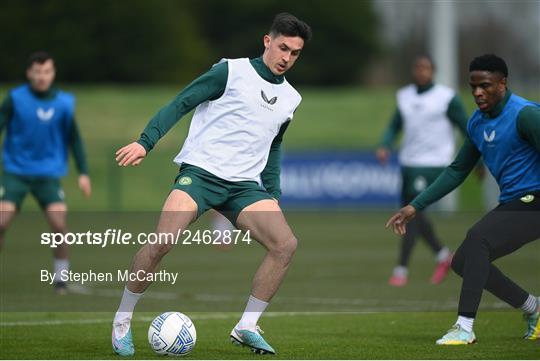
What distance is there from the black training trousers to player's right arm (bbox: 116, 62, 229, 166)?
2.28 m

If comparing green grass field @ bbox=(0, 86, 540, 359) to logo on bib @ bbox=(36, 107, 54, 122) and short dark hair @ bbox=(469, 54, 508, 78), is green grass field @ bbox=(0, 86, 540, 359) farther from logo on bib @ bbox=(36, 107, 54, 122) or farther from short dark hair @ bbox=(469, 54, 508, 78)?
short dark hair @ bbox=(469, 54, 508, 78)

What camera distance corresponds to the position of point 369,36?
6506 cm

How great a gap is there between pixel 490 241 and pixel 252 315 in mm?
1942

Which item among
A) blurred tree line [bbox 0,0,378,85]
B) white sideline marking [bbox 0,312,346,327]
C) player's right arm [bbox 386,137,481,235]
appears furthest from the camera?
blurred tree line [bbox 0,0,378,85]

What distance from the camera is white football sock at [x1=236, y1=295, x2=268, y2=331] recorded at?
8562mm

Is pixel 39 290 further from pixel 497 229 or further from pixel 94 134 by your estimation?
pixel 94 134

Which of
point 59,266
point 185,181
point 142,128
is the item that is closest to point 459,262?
point 185,181

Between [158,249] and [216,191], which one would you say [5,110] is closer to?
[216,191]

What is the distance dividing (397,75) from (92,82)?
80.7 ft

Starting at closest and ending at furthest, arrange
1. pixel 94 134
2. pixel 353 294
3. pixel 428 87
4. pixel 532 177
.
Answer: pixel 532 177
pixel 353 294
pixel 428 87
pixel 94 134

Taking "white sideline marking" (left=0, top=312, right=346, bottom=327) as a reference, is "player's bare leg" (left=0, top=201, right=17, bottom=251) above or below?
above

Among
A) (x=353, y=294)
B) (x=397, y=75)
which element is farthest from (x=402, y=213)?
(x=397, y=75)

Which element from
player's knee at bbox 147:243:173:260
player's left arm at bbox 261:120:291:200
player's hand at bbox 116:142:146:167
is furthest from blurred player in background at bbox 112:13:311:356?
Result: player's hand at bbox 116:142:146:167

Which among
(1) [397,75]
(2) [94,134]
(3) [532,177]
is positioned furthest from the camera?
(1) [397,75]
